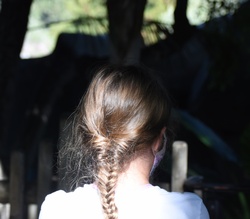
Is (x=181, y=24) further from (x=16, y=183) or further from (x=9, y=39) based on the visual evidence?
(x=16, y=183)

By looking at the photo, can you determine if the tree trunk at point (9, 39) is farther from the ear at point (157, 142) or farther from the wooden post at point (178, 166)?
the ear at point (157, 142)

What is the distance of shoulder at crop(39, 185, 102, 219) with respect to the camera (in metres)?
1.72

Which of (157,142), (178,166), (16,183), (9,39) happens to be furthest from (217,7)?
(157,142)

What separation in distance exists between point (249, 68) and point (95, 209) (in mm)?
9103

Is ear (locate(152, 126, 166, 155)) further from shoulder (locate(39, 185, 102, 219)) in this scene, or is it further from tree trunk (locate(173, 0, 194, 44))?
tree trunk (locate(173, 0, 194, 44))

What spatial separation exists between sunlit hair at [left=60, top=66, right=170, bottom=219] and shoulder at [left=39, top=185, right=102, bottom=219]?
40mm

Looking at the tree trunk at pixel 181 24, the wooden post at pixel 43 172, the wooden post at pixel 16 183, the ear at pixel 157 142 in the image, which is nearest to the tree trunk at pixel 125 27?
the tree trunk at pixel 181 24

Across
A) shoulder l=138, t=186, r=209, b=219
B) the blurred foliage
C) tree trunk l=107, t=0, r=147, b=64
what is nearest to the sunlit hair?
shoulder l=138, t=186, r=209, b=219

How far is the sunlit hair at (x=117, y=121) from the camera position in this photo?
5.55ft

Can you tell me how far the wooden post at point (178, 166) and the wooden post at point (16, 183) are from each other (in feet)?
2.66

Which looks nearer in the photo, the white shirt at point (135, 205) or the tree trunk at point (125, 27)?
the white shirt at point (135, 205)

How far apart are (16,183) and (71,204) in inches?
81.8

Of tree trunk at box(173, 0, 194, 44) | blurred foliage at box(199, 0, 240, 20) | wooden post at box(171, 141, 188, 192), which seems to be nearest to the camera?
wooden post at box(171, 141, 188, 192)

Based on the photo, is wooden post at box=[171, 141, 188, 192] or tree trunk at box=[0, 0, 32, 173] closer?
wooden post at box=[171, 141, 188, 192]
